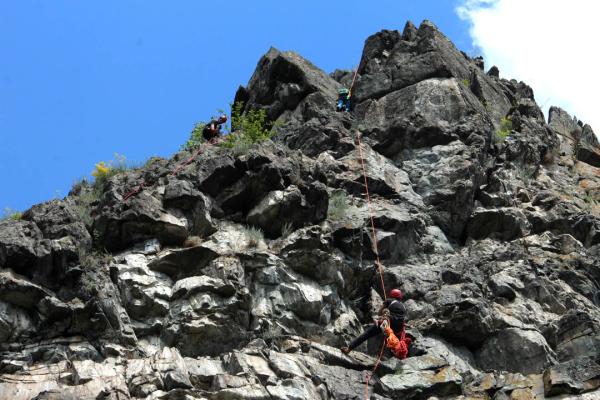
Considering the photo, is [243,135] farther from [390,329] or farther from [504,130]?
[504,130]

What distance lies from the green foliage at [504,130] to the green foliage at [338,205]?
22.4ft

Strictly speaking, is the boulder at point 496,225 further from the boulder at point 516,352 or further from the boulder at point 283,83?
the boulder at point 283,83

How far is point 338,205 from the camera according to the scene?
20328 mm

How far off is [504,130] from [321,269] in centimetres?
1152

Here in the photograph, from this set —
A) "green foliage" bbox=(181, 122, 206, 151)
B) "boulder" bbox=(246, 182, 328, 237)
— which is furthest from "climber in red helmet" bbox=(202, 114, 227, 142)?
"boulder" bbox=(246, 182, 328, 237)

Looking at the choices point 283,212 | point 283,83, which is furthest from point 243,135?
point 283,83

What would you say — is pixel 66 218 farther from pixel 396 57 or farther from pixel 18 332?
pixel 396 57

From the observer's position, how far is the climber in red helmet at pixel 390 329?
16234 mm

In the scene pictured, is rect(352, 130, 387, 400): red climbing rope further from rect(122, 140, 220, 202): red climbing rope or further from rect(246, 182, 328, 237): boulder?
rect(122, 140, 220, 202): red climbing rope

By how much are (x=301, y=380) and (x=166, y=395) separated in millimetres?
2448

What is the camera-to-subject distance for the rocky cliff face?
14883 mm

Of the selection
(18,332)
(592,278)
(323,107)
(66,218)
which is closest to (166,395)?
(18,332)

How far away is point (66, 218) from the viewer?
1756cm

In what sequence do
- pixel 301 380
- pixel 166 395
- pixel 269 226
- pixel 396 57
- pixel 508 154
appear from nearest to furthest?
1. pixel 166 395
2. pixel 301 380
3. pixel 269 226
4. pixel 508 154
5. pixel 396 57
